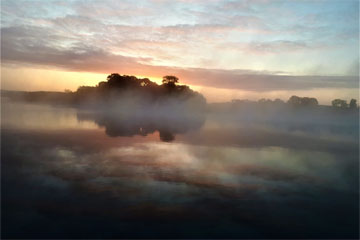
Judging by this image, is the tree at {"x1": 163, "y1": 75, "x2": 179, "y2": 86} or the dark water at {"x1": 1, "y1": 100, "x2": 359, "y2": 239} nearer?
the dark water at {"x1": 1, "y1": 100, "x2": 359, "y2": 239}

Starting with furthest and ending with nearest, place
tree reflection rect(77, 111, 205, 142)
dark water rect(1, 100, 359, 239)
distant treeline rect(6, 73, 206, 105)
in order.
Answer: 1. distant treeline rect(6, 73, 206, 105)
2. tree reflection rect(77, 111, 205, 142)
3. dark water rect(1, 100, 359, 239)

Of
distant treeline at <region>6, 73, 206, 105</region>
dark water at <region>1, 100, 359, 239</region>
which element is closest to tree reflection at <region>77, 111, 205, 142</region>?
dark water at <region>1, 100, 359, 239</region>

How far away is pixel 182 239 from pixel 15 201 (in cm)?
604

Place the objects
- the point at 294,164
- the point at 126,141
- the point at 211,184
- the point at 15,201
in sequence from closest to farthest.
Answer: the point at 15,201
the point at 211,184
the point at 294,164
the point at 126,141

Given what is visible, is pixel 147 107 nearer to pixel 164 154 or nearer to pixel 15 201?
pixel 164 154

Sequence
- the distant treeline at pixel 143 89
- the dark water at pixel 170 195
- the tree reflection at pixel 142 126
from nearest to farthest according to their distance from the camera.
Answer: the dark water at pixel 170 195
the tree reflection at pixel 142 126
the distant treeline at pixel 143 89

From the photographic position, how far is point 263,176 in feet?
44.9

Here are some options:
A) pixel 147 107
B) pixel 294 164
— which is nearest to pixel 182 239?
pixel 294 164

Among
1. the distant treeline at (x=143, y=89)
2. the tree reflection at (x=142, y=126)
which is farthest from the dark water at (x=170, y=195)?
the distant treeline at (x=143, y=89)

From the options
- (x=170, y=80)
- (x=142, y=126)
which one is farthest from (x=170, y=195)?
(x=170, y=80)

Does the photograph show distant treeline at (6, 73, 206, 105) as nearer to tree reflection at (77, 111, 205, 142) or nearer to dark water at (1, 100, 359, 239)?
tree reflection at (77, 111, 205, 142)

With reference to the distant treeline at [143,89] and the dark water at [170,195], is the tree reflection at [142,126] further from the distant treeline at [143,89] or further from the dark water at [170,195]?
the distant treeline at [143,89]

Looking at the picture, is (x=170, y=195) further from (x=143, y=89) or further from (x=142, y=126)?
(x=143, y=89)

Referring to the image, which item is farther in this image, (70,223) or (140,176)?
(140,176)
